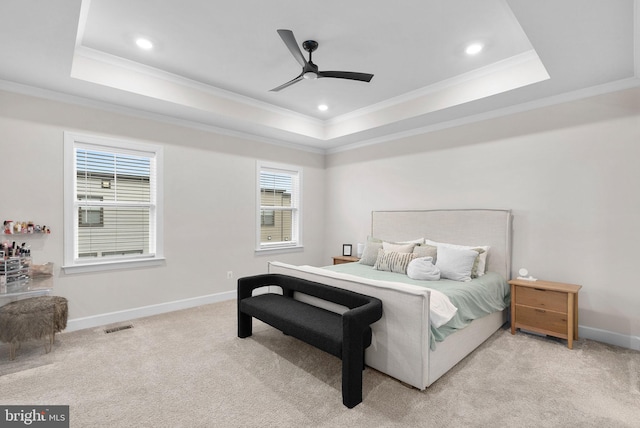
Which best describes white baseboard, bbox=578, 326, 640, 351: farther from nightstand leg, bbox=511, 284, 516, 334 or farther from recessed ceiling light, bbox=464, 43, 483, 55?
recessed ceiling light, bbox=464, 43, 483, 55

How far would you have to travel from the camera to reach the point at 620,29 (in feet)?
7.40

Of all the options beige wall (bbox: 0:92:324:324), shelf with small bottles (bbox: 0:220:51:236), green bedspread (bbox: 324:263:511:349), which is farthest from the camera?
beige wall (bbox: 0:92:324:324)

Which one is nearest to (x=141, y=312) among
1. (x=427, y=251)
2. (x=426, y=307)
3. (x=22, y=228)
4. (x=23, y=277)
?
(x=23, y=277)

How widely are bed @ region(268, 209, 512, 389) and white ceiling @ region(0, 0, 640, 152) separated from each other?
4.65 feet

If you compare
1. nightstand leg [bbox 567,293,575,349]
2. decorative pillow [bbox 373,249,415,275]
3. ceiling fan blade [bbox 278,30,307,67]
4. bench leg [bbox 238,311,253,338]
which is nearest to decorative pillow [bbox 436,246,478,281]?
decorative pillow [bbox 373,249,415,275]

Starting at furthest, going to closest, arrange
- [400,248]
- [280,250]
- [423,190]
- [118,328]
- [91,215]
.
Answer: [280,250], [423,190], [400,248], [91,215], [118,328]

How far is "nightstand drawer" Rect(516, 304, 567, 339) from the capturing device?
306 centimetres

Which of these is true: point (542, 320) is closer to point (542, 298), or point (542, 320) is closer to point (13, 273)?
point (542, 298)

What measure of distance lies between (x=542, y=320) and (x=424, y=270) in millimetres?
1243

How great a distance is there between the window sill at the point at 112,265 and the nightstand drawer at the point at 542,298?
429 centimetres

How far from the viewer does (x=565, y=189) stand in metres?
3.38

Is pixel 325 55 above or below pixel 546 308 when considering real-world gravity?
above

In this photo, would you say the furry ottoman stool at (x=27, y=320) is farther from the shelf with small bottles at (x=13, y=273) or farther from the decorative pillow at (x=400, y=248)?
the decorative pillow at (x=400, y=248)

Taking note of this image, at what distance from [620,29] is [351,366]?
3075 millimetres
